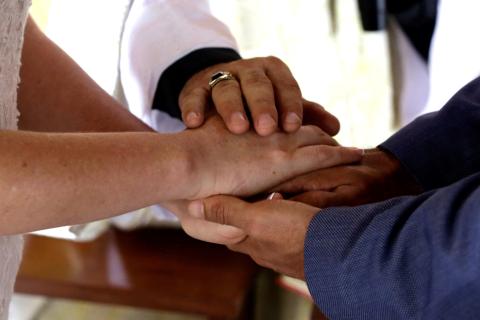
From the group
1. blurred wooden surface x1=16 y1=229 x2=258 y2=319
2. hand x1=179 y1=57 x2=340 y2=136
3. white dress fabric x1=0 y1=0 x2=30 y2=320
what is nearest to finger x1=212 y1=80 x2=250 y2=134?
hand x1=179 y1=57 x2=340 y2=136

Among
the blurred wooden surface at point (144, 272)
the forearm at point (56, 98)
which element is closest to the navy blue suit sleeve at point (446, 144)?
the forearm at point (56, 98)

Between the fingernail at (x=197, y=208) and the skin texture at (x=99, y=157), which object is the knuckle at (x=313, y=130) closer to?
the skin texture at (x=99, y=157)

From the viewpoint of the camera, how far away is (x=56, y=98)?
0.80 metres

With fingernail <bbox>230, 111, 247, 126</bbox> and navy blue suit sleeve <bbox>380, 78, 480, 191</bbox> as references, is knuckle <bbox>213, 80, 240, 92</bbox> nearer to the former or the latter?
fingernail <bbox>230, 111, 247, 126</bbox>

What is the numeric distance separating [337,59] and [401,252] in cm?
106

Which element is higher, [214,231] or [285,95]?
[285,95]

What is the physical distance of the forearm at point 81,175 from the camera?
21.8 inches

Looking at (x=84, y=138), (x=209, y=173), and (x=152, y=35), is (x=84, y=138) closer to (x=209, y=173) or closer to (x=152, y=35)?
(x=209, y=173)

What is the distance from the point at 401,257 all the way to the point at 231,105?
29cm

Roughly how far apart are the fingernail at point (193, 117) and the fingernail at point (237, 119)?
43mm

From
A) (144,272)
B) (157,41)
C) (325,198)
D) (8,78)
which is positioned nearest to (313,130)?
(325,198)

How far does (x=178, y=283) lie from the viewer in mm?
1399

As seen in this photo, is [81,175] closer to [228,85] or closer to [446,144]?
[228,85]

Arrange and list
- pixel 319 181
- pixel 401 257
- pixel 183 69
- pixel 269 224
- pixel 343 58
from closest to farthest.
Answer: pixel 401 257 < pixel 269 224 < pixel 319 181 < pixel 183 69 < pixel 343 58
